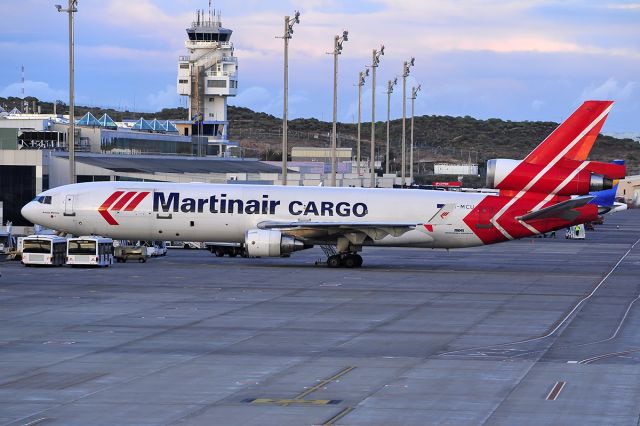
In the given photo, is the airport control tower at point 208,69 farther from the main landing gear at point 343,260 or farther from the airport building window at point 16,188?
the main landing gear at point 343,260

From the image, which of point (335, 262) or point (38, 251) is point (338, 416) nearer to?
point (38, 251)

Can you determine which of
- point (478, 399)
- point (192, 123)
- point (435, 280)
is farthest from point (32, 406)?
point (192, 123)

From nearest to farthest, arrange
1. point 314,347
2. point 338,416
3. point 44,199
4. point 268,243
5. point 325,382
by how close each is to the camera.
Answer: point 338,416
point 325,382
point 314,347
point 268,243
point 44,199

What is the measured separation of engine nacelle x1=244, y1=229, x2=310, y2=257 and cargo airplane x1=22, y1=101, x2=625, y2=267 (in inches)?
15.5

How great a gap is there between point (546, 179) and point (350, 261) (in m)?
11.4

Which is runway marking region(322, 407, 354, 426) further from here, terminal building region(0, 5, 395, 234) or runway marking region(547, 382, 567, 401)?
terminal building region(0, 5, 395, 234)

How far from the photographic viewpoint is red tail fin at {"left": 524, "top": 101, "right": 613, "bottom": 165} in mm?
59156

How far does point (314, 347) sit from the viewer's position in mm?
31891

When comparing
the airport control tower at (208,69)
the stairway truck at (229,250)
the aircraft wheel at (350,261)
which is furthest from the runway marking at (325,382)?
the airport control tower at (208,69)

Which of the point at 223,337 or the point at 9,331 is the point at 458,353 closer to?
the point at 223,337

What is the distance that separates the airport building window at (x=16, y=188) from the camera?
80.3m

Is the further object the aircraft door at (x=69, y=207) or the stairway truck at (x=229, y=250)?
the stairway truck at (x=229, y=250)

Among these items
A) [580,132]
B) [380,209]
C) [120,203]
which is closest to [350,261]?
[380,209]

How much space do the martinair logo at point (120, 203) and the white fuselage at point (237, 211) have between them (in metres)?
0.05
